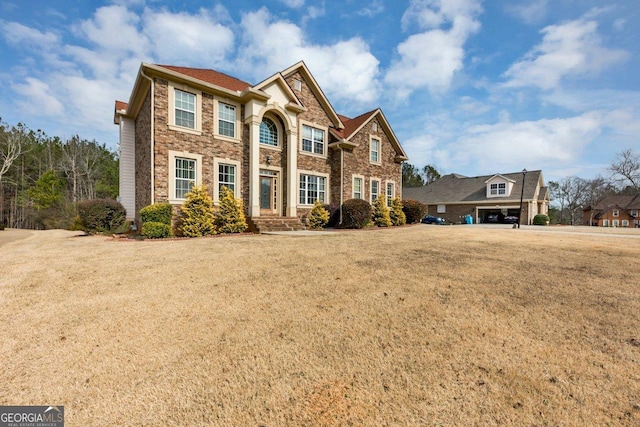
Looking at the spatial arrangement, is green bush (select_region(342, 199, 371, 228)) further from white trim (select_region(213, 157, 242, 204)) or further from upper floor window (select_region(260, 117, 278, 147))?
white trim (select_region(213, 157, 242, 204))

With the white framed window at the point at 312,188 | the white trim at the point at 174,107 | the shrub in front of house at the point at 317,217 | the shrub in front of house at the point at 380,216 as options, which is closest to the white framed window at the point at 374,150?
the shrub in front of house at the point at 380,216

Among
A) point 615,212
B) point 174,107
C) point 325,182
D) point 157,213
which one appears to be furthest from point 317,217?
point 615,212

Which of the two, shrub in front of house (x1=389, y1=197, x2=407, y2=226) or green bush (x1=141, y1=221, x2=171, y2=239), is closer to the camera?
green bush (x1=141, y1=221, x2=171, y2=239)

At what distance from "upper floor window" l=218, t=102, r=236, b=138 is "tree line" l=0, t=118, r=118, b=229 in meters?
20.2

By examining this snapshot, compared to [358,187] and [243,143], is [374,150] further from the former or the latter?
[243,143]

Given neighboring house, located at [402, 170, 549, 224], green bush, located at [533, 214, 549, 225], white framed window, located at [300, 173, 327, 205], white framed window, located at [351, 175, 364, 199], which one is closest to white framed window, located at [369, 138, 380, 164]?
white framed window, located at [351, 175, 364, 199]

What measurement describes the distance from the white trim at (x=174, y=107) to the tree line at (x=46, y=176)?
1982 centimetres

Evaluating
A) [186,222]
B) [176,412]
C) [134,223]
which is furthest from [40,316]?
[134,223]

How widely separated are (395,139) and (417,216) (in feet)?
19.7

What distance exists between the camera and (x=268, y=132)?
14.3 m

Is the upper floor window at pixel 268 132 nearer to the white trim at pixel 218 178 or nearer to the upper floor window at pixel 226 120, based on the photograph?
the upper floor window at pixel 226 120

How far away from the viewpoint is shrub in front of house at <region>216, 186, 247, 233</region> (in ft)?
37.5

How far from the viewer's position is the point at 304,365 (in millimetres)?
2404

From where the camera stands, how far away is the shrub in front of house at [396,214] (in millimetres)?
18094
